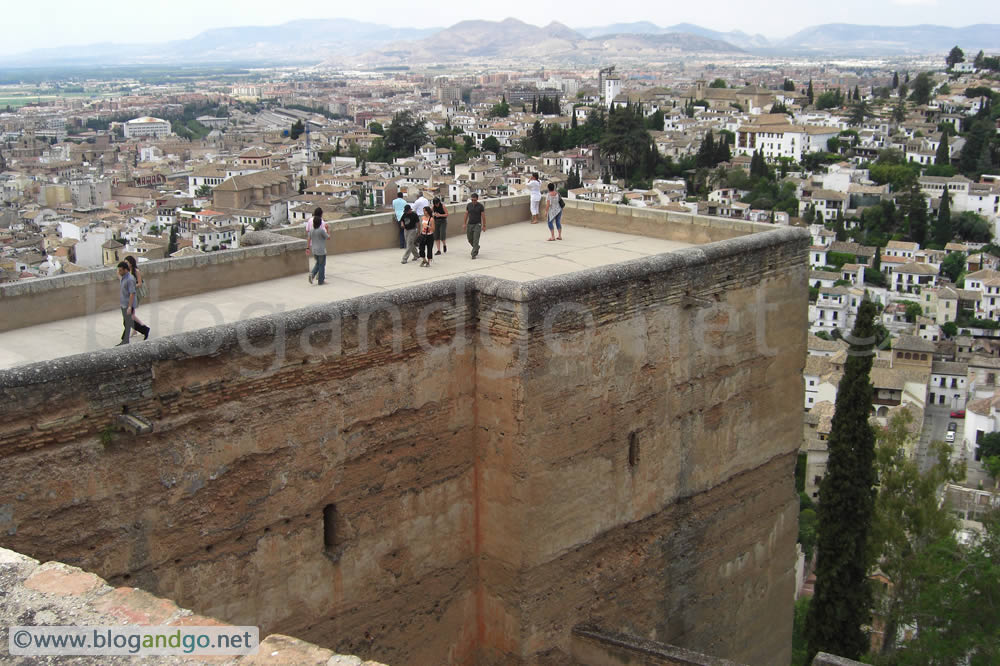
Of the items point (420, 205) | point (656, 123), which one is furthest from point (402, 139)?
point (420, 205)

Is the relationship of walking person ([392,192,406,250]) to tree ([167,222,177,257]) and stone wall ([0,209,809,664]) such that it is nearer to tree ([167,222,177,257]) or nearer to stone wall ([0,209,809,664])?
stone wall ([0,209,809,664])

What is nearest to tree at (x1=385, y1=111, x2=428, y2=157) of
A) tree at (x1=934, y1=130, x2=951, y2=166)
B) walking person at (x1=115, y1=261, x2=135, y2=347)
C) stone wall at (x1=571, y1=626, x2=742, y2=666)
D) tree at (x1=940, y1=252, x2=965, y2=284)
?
tree at (x1=934, y1=130, x2=951, y2=166)

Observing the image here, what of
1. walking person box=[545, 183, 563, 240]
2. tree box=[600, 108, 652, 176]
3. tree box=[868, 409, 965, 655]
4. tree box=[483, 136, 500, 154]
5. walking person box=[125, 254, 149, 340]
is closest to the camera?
walking person box=[125, 254, 149, 340]

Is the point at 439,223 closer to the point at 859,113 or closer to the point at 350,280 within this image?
the point at 350,280

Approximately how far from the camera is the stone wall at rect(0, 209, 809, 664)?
596 centimetres

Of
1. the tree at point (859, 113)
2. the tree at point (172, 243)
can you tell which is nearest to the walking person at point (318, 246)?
the tree at point (172, 243)

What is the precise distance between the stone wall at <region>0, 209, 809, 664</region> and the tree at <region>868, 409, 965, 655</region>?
10.9 metres

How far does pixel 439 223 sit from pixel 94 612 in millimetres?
6568

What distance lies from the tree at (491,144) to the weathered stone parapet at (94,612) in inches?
4168

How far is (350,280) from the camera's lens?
356 inches

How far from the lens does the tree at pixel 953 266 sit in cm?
7114

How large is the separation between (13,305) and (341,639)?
333 cm

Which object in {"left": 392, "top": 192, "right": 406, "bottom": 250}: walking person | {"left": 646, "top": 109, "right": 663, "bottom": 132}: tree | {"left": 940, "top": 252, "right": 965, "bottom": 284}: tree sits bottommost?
{"left": 940, "top": 252, "right": 965, "bottom": 284}: tree

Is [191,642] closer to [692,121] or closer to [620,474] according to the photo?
[620,474]
